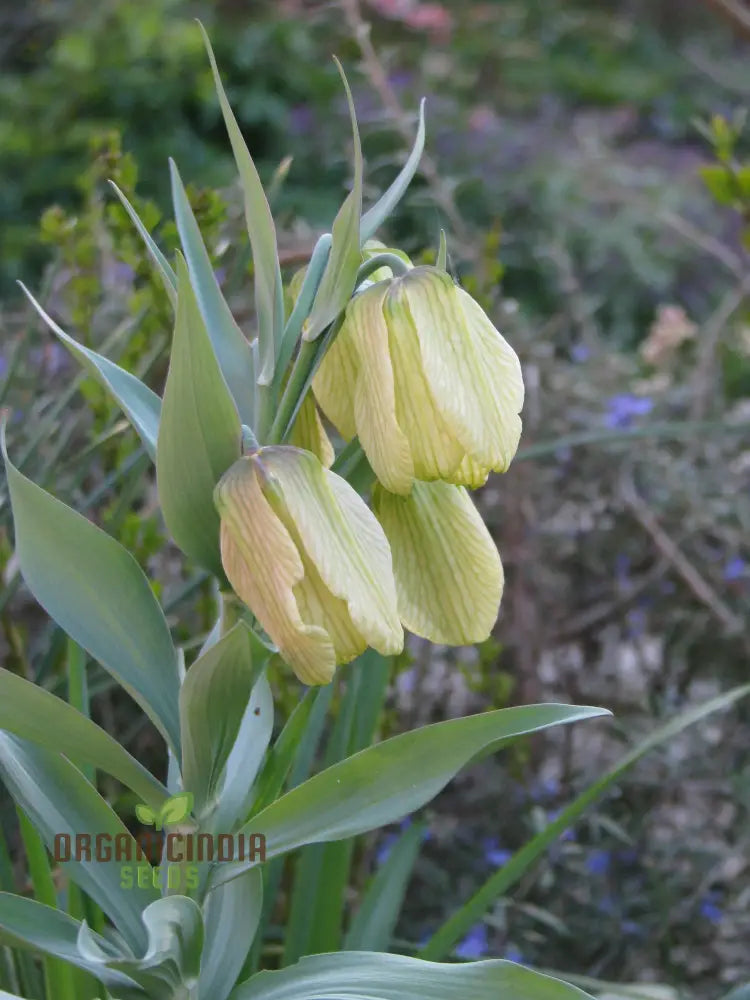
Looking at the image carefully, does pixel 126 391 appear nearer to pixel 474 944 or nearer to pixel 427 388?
pixel 427 388

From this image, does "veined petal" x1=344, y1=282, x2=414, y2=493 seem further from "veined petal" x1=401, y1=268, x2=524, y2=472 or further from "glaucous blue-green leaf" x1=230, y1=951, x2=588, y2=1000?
"glaucous blue-green leaf" x1=230, y1=951, x2=588, y2=1000

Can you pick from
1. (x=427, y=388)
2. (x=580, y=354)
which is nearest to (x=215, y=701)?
(x=427, y=388)

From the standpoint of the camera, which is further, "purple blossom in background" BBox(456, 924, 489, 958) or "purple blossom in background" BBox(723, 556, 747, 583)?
"purple blossom in background" BBox(723, 556, 747, 583)

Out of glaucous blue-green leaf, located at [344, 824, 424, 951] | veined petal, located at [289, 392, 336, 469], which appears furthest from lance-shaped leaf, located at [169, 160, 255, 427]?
glaucous blue-green leaf, located at [344, 824, 424, 951]

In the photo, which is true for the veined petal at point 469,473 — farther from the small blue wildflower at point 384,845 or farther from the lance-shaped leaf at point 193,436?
the small blue wildflower at point 384,845

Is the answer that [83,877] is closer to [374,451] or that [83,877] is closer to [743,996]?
[374,451]

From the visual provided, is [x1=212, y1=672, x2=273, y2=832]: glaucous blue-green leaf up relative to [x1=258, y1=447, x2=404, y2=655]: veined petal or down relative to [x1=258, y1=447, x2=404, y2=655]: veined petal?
down

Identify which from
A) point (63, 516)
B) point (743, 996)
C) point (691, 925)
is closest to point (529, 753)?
point (691, 925)
